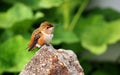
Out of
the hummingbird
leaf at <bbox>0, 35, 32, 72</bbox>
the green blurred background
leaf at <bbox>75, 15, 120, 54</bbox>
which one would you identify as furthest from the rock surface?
leaf at <bbox>75, 15, 120, 54</bbox>

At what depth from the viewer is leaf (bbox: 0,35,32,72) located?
4.11 metres

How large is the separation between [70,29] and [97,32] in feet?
0.91

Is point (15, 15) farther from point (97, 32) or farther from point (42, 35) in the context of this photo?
point (42, 35)

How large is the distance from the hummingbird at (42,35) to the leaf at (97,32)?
8.33 feet

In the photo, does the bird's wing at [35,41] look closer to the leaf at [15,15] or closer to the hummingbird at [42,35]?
the hummingbird at [42,35]

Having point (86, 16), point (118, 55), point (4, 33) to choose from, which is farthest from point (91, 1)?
point (4, 33)

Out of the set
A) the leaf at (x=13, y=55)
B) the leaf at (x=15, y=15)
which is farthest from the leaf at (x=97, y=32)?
the leaf at (x=13, y=55)

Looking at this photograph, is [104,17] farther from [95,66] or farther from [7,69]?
[7,69]

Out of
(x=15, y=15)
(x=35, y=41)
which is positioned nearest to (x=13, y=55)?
(x=15, y=15)

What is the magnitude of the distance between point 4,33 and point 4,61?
2.16 ft

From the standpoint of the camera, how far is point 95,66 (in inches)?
220

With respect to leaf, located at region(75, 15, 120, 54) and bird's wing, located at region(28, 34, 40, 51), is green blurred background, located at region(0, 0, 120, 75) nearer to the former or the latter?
leaf, located at region(75, 15, 120, 54)

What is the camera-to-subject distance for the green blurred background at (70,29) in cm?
446

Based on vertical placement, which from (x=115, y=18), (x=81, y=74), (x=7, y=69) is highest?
(x=115, y=18)
